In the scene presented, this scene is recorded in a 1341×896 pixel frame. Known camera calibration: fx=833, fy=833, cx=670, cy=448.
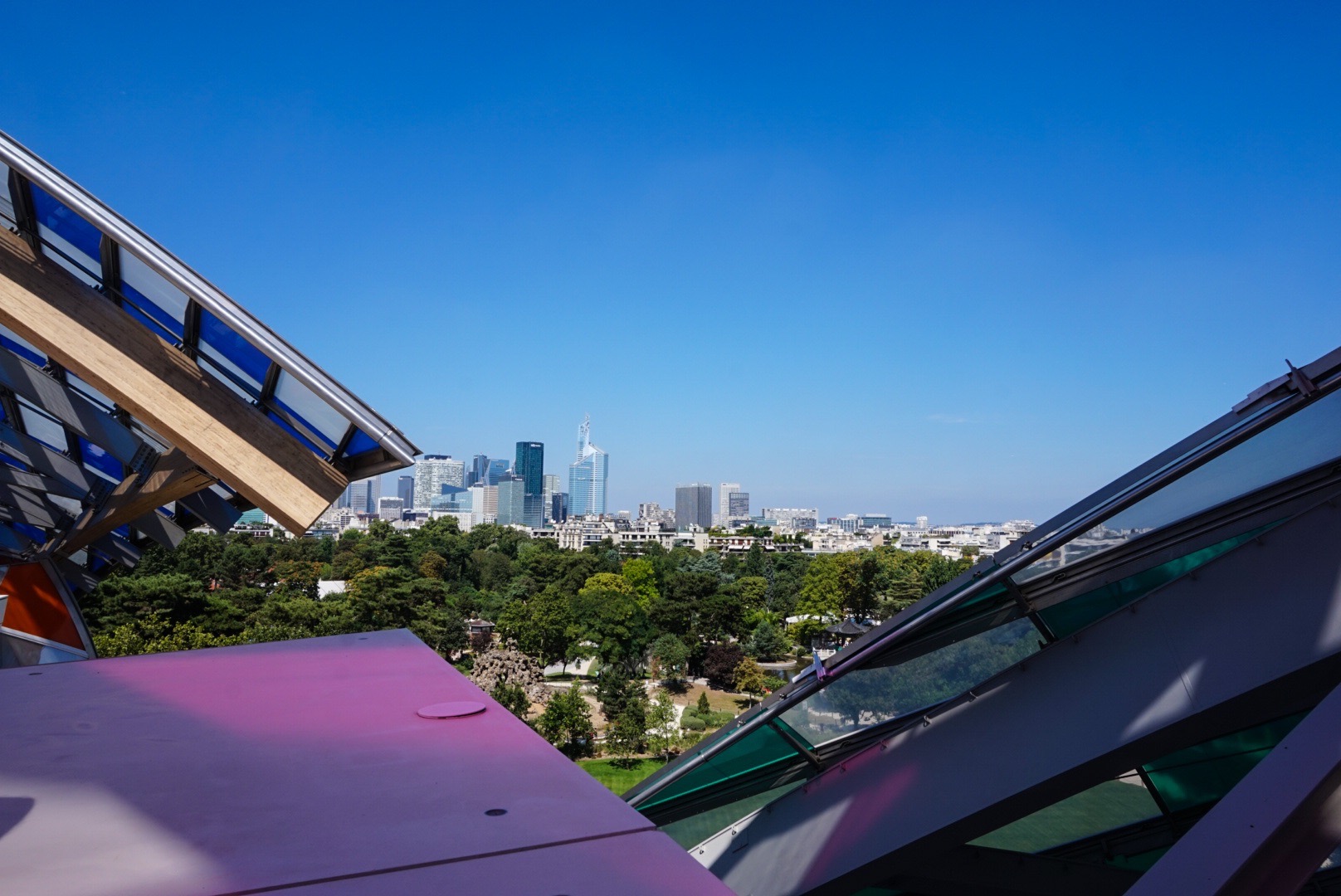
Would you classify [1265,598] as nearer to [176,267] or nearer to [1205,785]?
[1205,785]

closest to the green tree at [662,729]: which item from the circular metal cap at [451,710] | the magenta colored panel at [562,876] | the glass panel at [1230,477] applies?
the glass panel at [1230,477]

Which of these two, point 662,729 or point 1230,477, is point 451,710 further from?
point 662,729

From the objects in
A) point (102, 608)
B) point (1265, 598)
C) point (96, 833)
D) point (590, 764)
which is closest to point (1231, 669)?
point (1265, 598)

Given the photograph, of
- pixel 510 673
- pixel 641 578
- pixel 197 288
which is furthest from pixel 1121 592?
pixel 641 578

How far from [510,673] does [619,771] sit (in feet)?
17.1

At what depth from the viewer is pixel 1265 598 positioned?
2547 mm

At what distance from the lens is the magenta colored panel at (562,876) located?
0.91 metres

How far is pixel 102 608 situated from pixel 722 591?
80.7 ft

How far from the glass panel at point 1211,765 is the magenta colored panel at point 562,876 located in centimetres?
305

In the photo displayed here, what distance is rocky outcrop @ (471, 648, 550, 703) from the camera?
26141 mm

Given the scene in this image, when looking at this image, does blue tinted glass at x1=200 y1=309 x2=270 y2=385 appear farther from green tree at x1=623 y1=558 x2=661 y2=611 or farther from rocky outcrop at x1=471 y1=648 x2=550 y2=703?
green tree at x1=623 y1=558 x2=661 y2=611

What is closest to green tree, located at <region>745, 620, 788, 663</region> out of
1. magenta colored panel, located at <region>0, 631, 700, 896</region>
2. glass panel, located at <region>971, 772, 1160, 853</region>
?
glass panel, located at <region>971, 772, 1160, 853</region>

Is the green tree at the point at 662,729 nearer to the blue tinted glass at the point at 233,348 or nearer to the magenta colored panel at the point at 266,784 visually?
the blue tinted glass at the point at 233,348

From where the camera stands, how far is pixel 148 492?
4.59 m
